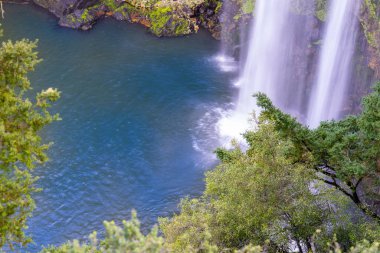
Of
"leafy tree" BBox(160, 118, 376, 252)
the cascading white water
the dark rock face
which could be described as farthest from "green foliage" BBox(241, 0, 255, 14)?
"leafy tree" BBox(160, 118, 376, 252)

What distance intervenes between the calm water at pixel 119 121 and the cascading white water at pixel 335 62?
920 centimetres

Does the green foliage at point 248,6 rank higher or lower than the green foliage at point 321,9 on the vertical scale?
higher

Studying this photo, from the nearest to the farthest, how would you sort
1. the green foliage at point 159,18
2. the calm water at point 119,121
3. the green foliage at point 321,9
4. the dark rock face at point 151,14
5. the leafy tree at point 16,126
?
the leafy tree at point 16,126 < the calm water at point 119,121 < the green foliage at point 321,9 < the green foliage at point 159,18 < the dark rock face at point 151,14

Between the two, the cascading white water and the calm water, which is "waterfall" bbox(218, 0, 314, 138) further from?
the cascading white water

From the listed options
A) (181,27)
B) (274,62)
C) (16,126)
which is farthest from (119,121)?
(16,126)

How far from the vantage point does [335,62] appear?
43.6 meters

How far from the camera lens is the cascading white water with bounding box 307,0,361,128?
137ft

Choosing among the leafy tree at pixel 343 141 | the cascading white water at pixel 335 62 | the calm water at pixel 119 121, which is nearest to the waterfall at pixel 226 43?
the calm water at pixel 119 121

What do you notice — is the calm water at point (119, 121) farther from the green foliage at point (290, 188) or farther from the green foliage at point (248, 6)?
the green foliage at point (290, 188)

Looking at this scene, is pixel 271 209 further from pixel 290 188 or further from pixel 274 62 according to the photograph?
pixel 274 62

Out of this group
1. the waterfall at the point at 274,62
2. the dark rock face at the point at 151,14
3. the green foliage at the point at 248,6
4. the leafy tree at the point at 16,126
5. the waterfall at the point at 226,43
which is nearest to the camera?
the leafy tree at the point at 16,126

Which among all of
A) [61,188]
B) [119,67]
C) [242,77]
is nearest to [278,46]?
[242,77]

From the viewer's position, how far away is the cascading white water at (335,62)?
1649 inches

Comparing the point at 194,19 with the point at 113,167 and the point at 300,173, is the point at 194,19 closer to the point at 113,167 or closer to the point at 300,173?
the point at 113,167
